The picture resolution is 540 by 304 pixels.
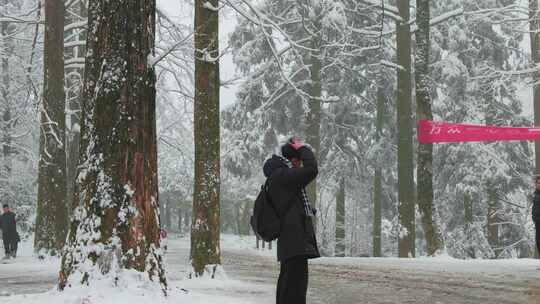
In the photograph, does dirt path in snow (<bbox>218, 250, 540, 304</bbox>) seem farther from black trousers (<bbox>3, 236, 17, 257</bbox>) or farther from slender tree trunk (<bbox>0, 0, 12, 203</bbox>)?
slender tree trunk (<bbox>0, 0, 12, 203</bbox>)

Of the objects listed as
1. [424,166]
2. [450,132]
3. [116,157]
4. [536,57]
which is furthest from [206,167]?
[536,57]

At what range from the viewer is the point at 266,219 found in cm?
612

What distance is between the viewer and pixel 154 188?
651cm

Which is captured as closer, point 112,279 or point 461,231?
point 112,279

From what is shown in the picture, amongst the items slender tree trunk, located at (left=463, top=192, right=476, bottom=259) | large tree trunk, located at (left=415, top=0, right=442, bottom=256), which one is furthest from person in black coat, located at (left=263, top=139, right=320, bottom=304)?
slender tree trunk, located at (left=463, top=192, right=476, bottom=259)

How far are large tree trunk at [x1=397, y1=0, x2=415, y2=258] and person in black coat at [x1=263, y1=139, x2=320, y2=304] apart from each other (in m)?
13.9

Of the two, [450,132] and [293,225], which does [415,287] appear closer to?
[293,225]

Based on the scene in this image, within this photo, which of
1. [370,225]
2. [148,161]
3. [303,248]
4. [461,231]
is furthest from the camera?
[370,225]

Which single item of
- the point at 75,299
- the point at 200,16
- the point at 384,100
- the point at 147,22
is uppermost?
the point at 384,100

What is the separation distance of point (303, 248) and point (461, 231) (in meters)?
26.7

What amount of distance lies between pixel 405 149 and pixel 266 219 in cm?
1452

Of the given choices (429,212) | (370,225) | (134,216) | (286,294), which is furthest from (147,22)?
(370,225)

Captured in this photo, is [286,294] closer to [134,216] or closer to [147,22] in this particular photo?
[134,216]

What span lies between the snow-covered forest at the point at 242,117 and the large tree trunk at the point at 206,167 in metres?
0.02
